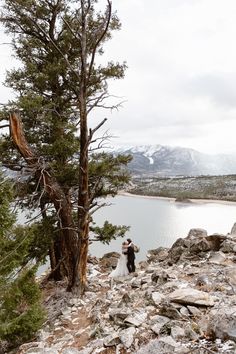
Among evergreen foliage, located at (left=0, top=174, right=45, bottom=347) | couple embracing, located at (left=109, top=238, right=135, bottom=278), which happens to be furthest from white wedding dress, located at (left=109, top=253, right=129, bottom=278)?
evergreen foliage, located at (left=0, top=174, right=45, bottom=347)

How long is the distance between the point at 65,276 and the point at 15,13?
983cm

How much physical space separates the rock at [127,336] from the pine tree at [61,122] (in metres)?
3.93

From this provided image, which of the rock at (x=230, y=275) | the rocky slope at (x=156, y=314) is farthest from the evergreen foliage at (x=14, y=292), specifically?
the rock at (x=230, y=275)

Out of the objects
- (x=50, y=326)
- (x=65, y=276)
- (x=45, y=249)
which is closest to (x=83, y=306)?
(x=50, y=326)

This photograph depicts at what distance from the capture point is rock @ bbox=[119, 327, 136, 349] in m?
6.22

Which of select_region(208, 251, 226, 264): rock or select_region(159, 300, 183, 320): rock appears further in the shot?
select_region(208, 251, 226, 264): rock

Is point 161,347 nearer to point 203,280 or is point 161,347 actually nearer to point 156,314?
point 156,314

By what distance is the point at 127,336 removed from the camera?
6.41 meters

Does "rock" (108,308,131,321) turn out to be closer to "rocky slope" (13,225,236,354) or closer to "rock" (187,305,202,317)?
"rocky slope" (13,225,236,354)

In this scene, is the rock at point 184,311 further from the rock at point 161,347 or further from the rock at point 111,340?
the rock at point 111,340

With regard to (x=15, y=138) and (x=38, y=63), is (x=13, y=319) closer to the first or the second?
(x=15, y=138)

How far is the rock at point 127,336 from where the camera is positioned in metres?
6.22

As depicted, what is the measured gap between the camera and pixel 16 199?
470 inches

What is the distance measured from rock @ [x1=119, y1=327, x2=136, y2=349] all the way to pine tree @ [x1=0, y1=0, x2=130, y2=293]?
3.93m
